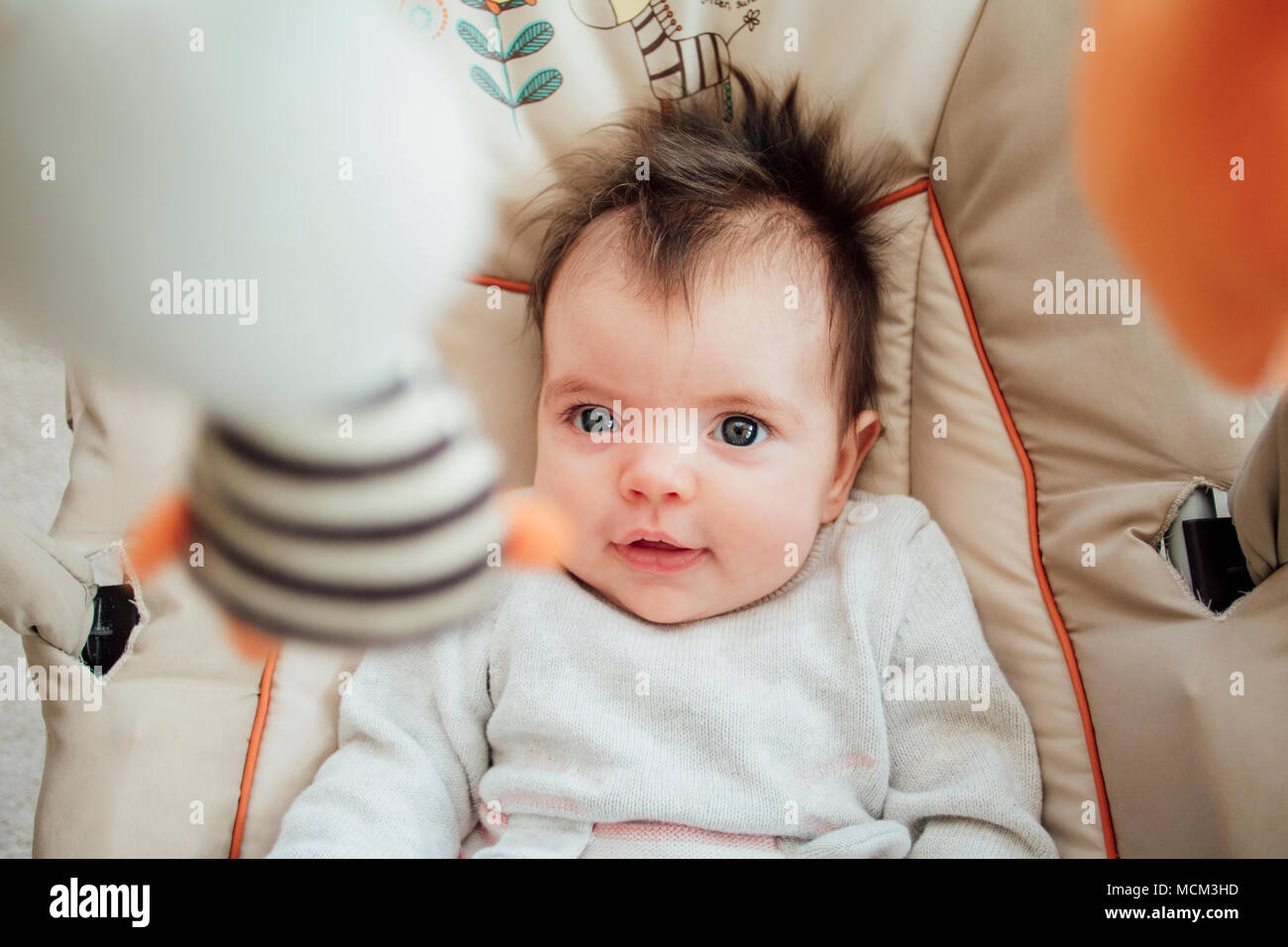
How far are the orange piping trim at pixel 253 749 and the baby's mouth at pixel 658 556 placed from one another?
35 centimetres

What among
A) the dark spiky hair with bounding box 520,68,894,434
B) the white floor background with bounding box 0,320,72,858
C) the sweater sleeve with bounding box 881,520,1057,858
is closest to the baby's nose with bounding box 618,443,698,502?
the dark spiky hair with bounding box 520,68,894,434

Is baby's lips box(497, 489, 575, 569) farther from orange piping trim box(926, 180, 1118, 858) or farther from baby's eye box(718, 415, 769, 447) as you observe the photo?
orange piping trim box(926, 180, 1118, 858)

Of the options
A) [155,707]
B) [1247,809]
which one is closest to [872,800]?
[1247,809]

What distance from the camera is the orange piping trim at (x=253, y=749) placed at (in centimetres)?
79

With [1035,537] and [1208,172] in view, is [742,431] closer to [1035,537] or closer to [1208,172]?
[1035,537]

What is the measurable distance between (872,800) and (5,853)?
84 cm

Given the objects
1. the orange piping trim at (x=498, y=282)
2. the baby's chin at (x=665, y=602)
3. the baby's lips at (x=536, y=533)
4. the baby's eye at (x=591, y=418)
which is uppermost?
the orange piping trim at (x=498, y=282)

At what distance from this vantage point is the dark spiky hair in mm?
828

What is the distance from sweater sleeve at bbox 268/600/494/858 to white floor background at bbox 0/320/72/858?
36 cm

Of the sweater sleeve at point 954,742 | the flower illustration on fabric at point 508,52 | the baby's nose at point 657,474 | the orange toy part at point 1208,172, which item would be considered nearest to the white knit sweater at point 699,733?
the sweater sleeve at point 954,742

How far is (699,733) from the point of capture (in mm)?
799

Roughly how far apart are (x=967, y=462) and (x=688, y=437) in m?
0.31

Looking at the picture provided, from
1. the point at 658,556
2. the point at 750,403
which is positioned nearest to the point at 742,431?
the point at 750,403

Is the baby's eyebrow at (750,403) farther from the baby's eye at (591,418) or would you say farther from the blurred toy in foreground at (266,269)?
the blurred toy in foreground at (266,269)
